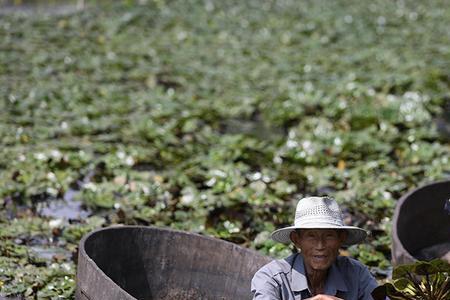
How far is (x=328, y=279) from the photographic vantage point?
438 centimetres

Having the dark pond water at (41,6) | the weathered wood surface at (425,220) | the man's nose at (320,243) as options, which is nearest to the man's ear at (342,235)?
the man's nose at (320,243)

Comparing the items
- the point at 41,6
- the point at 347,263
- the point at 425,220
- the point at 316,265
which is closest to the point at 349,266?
the point at 347,263

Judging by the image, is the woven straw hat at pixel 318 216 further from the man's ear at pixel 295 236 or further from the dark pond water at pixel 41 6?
the dark pond water at pixel 41 6

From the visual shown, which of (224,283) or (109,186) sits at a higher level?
(224,283)

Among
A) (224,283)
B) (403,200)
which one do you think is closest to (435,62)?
(403,200)

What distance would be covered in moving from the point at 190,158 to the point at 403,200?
10.5 feet

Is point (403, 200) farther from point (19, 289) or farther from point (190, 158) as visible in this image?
point (190, 158)

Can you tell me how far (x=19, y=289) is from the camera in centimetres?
557

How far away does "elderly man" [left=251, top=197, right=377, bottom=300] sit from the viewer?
13.8ft

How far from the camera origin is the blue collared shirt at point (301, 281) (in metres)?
4.29

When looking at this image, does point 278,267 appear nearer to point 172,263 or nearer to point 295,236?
point 295,236

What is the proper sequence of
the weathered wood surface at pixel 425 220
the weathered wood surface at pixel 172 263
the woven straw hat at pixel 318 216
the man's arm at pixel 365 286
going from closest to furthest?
the woven straw hat at pixel 318 216 → the man's arm at pixel 365 286 → the weathered wood surface at pixel 172 263 → the weathered wood surface at pixel 425 220

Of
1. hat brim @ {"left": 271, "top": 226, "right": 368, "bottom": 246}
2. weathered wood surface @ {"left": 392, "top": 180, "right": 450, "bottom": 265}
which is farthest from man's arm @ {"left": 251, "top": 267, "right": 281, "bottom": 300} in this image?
weathered wood surface @ {"left": 392, "top": 180, "right": 450, "bottom": 265}

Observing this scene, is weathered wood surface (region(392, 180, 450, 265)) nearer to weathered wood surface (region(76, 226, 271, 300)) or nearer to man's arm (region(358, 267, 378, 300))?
weathered wood surface (region(76, 226, 271, 300))
